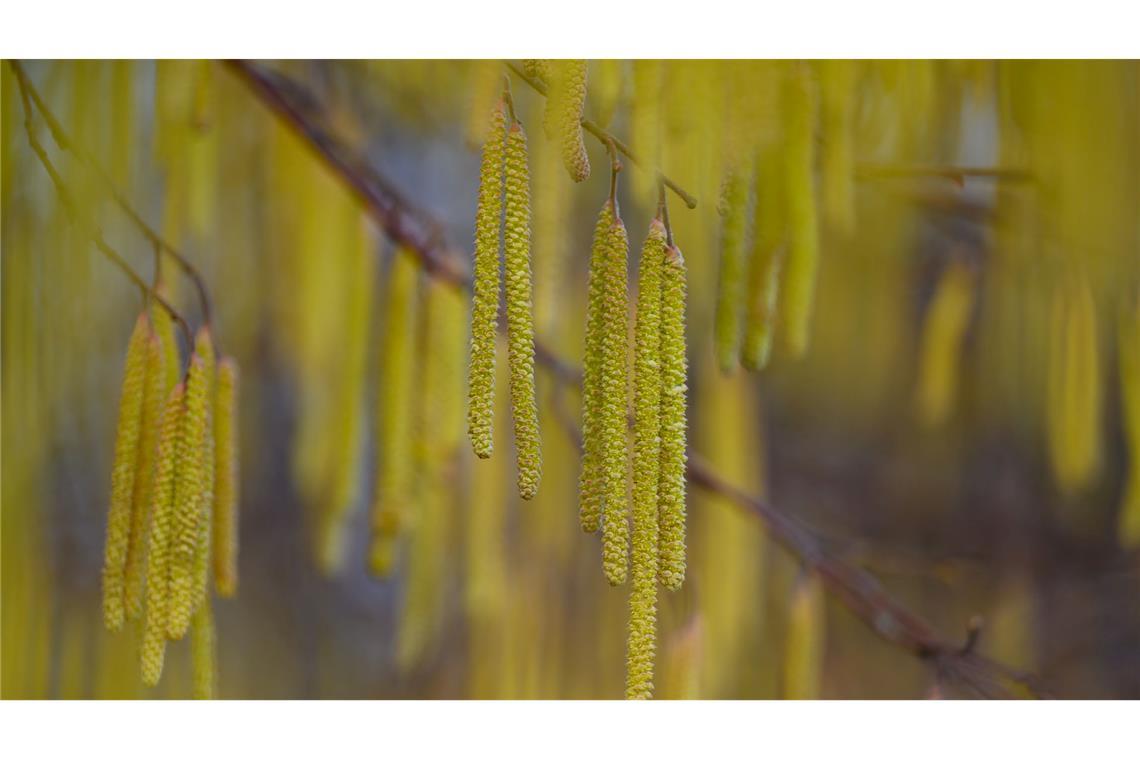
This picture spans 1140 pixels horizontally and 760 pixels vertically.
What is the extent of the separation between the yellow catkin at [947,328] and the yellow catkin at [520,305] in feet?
2.67

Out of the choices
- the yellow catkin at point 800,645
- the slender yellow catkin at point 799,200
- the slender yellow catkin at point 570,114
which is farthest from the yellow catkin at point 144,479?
the yellow catkin at point 800,645

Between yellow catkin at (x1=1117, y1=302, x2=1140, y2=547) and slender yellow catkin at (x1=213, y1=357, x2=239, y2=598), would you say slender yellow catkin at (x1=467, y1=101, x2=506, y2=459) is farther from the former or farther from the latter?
yellow catkin at (x1=1117, y1=302, x2=1140, y2=547)

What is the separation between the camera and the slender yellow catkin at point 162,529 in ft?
2.26

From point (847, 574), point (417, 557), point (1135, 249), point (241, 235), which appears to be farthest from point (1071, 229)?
point (241, 235)

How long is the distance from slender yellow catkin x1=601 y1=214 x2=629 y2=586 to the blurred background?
0.38 feet

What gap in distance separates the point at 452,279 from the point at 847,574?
1.71 feet

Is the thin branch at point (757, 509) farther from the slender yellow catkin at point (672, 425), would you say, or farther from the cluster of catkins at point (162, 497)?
the slender yellow catkin at point (672, 425)

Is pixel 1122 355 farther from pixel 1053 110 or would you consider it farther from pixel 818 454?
pixel 818 454

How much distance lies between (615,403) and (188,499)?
31 cm

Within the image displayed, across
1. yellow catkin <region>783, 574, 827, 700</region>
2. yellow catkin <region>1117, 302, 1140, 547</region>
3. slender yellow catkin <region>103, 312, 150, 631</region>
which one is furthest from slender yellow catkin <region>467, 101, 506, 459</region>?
yellow catkin <region>1117, 302, 1140, 547</region>

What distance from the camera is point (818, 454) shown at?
69.8 inches

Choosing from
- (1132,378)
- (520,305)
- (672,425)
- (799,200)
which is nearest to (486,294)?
(520,305)

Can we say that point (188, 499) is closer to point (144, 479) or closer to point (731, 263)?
point (144, 479)

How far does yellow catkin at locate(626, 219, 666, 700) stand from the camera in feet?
1.97
